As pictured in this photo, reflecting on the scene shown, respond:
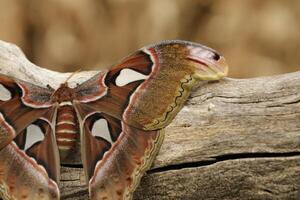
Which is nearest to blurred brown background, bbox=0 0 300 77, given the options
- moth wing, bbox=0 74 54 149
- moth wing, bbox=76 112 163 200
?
moth wing, bbox=0 74 54 149

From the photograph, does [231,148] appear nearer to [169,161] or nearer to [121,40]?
[169,161]

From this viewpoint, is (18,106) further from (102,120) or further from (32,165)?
(102,120)

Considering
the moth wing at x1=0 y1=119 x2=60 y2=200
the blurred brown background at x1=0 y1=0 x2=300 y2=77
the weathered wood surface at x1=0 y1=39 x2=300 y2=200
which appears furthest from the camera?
the blurred brown background at x1=0 y1=0 x2=300 y2=77

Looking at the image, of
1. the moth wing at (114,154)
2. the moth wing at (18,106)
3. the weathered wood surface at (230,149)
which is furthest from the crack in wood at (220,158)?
the moth wing at (18,106)

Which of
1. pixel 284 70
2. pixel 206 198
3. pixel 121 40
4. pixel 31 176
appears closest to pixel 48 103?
pixel 31 176

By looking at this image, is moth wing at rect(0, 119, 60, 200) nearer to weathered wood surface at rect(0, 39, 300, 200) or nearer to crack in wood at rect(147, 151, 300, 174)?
weathered wood surface at rect(0, 39, 300, 200)

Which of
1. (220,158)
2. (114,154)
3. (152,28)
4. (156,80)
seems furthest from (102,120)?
(152,28)
